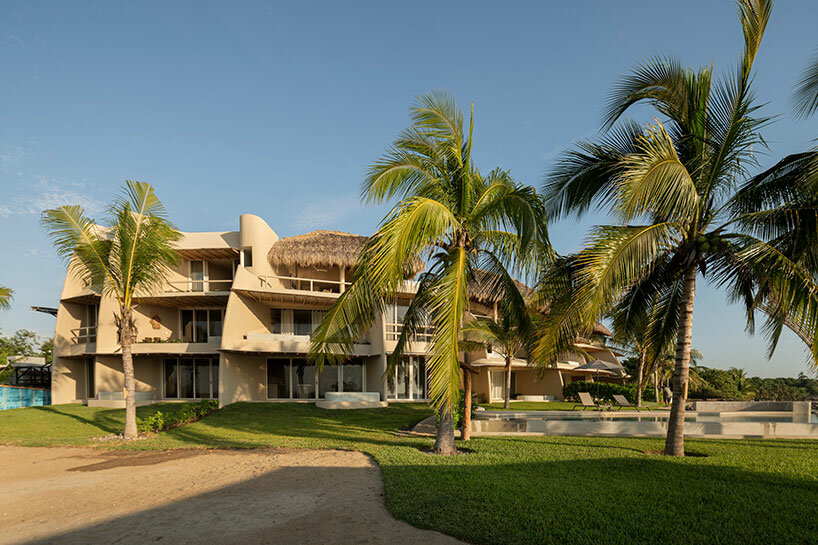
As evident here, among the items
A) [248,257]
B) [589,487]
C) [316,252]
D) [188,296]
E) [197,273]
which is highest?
[316,252]

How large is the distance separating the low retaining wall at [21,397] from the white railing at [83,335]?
4.34m

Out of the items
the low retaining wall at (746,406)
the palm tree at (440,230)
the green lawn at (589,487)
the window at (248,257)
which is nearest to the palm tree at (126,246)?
the green lawn at (589,487)

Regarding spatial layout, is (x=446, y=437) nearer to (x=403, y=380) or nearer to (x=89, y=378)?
(x=403, y=380)

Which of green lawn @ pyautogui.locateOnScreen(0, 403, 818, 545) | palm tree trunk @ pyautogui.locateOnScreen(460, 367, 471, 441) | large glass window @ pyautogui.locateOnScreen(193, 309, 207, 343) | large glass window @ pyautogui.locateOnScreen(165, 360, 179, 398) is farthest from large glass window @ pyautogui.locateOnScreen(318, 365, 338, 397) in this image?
palm tree trunk @ pyautogui.locateOnScreen(460, 367, 471, 441)

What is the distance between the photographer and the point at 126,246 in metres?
12.6

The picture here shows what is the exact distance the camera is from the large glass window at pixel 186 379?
76.2 feet

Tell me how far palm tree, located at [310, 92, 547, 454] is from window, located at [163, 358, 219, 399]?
16.2 m

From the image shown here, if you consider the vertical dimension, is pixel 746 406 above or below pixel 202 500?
below

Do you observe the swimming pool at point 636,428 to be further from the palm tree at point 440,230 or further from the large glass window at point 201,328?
the large glass window at point 201,328

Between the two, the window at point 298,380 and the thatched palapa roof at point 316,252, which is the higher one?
the thatched palapa roof at point 316,252

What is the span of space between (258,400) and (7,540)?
1685cm

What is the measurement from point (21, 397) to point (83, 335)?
5.18 metres

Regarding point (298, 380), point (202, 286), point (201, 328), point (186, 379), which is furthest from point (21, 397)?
point (298, 380)

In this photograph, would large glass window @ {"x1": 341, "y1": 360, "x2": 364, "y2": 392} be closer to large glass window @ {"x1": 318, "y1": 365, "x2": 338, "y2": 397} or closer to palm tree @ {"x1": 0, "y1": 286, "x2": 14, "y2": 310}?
large glass window @ {"x1": 318, "y1": 365, "x2": 338, "y2": 397}
